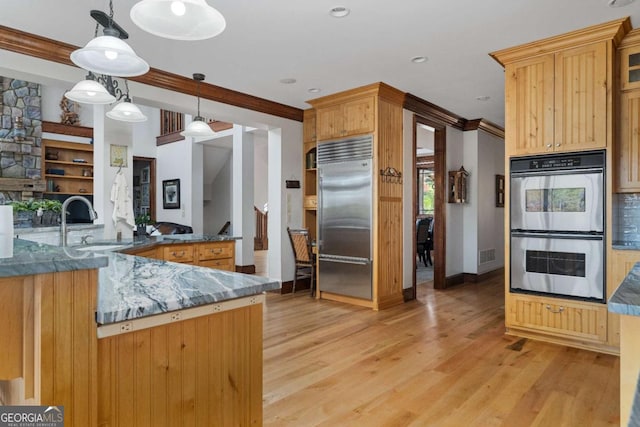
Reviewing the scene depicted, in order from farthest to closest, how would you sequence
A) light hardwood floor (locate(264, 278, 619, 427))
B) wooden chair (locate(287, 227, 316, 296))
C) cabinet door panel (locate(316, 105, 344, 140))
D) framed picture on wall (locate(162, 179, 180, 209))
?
framed picture on wall (locate(162, 179, 180, 209))
wooden chair (locate(287, 227, 316, 296))
cabinet door panel (locate(316, 105, 344, 140))
light hardwood floor (locate(264, 278, 619, 427))

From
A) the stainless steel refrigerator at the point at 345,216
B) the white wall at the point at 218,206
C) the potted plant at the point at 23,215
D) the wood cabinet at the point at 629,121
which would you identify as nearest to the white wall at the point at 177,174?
the white wall at the point at 218,206

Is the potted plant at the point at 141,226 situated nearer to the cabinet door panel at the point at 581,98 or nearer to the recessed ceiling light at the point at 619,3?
the cabinet door panel at the point at 581,98

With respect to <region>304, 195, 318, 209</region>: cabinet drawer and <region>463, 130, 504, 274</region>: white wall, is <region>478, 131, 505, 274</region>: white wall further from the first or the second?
<region>304, 195, 318, 209</region>: cabinet drawer

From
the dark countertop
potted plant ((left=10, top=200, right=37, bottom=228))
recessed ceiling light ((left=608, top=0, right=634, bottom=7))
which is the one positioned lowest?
the dark countertop

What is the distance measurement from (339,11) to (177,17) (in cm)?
159

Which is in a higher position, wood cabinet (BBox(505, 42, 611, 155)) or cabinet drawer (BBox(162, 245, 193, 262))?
wood cabinet (BBox(505, 42, 611, 155))

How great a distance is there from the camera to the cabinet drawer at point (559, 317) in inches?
128

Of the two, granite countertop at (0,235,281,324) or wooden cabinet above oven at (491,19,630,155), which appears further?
wooden cabinet above oven at (491,19,630,155)

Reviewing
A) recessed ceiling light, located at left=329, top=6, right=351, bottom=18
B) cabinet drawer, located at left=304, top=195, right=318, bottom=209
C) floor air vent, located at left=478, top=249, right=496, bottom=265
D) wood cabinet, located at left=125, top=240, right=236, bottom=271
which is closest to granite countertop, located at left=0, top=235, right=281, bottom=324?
wood cabinet, located at left=125, top=240, right=236, bottom=271

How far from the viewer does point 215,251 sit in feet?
14.6

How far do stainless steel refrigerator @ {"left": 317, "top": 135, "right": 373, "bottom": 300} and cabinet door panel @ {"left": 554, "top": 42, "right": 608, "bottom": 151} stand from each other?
204 cm

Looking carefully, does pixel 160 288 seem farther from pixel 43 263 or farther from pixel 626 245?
pixel 626 245

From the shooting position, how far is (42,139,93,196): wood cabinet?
28.0 ft

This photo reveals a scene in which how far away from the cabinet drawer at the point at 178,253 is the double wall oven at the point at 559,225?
3264 mm
